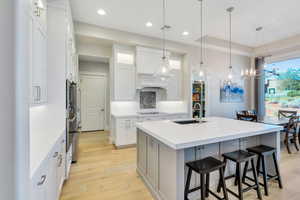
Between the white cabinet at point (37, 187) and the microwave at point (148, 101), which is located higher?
the microwave at point (148, 101)

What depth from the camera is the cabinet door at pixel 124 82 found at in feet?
13.7

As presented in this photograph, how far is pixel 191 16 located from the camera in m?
3.38

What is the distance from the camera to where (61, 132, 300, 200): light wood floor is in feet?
A: 6.90

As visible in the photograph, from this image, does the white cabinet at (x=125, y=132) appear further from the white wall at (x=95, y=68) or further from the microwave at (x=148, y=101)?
the white wall at (x=95, y=68)

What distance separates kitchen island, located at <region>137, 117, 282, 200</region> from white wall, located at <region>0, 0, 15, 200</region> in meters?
1.24

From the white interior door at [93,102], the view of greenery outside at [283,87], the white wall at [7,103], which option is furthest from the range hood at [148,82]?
the white wall at [7,103]

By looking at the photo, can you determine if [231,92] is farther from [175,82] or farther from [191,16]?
[191,16]

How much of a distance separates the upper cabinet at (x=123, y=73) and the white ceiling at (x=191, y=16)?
63cm

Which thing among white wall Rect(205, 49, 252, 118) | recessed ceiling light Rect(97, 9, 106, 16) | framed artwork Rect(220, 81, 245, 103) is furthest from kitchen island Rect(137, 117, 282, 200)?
framed artwork Rect(220, 81, 245, 103)

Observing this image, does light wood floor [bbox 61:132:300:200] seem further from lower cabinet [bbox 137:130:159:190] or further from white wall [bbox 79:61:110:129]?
white wall [bbox 79:61:110:129]

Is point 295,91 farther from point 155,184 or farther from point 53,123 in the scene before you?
point 53,123

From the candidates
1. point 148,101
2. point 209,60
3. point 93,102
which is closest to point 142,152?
point 148,101

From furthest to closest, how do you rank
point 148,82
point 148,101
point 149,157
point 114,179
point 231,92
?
point 231,92, point 148,101, point 148,82, point 114,179, point 149,157

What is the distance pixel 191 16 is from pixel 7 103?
12.3ft
